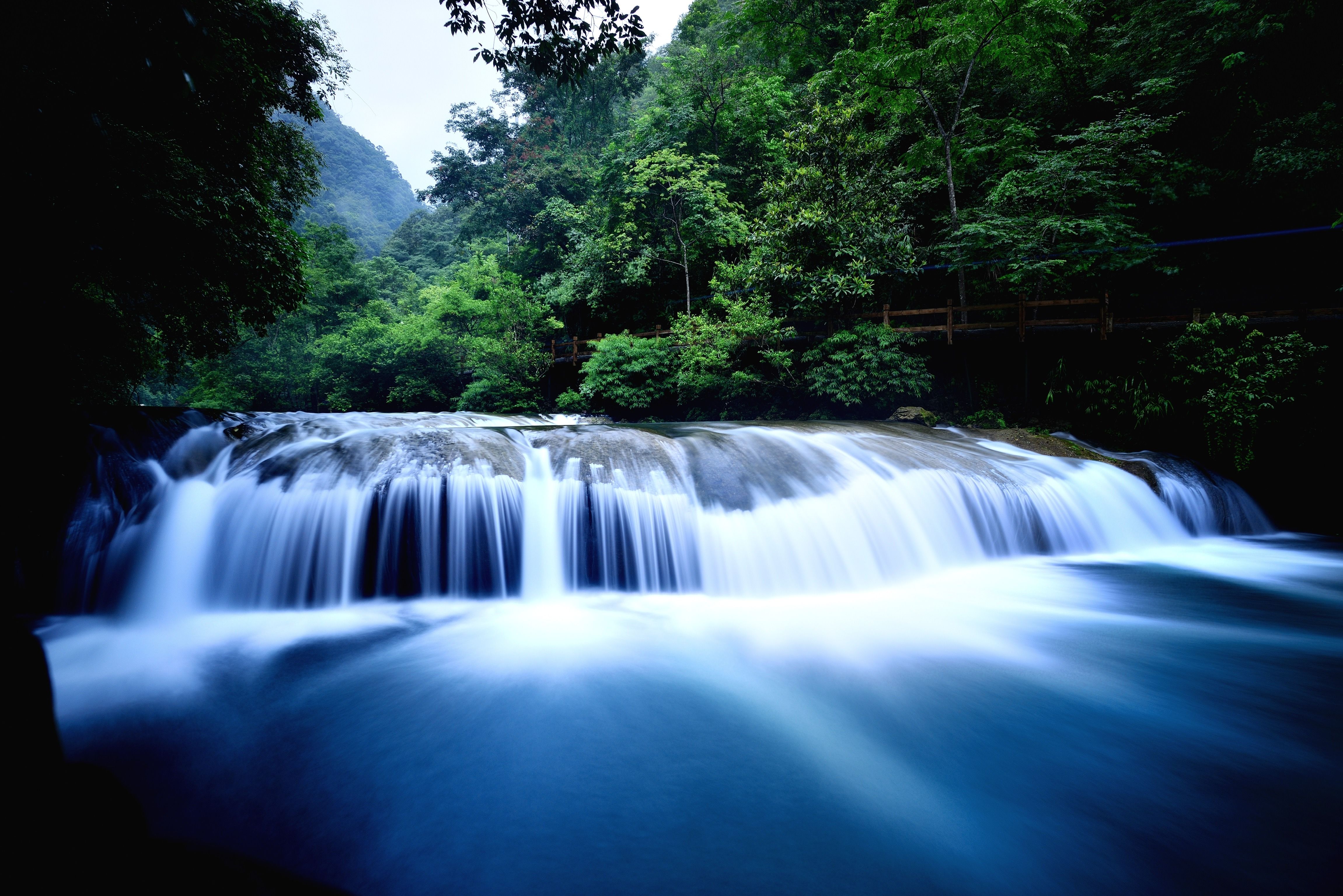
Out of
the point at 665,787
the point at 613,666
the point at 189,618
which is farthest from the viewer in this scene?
the point at 189,618

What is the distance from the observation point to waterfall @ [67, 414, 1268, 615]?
478cm

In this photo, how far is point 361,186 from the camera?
92562mm

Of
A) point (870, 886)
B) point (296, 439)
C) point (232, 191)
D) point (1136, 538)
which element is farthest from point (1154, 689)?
point (232, 191)

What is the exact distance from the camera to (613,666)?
3.68 m

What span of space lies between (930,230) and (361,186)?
345 ft

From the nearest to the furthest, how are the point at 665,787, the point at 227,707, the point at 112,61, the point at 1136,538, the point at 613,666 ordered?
the point at 665,787
the point at 227,707
the point at 613,666
the point at 112,61
the point at 1136,538

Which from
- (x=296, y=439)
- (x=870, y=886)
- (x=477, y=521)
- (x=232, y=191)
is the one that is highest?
(x=232, y=191)

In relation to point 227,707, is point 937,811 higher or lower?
lower

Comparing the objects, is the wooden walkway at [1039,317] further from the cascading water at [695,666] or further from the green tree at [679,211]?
the green tree at [679,211]

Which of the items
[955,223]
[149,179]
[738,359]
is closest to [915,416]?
[738,359]

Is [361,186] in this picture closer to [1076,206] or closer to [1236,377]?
[1076,206]

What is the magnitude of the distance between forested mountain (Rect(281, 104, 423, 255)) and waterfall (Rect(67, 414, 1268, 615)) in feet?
230

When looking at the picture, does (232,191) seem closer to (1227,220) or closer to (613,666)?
(613,666)

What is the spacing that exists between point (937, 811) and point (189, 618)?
556cm
